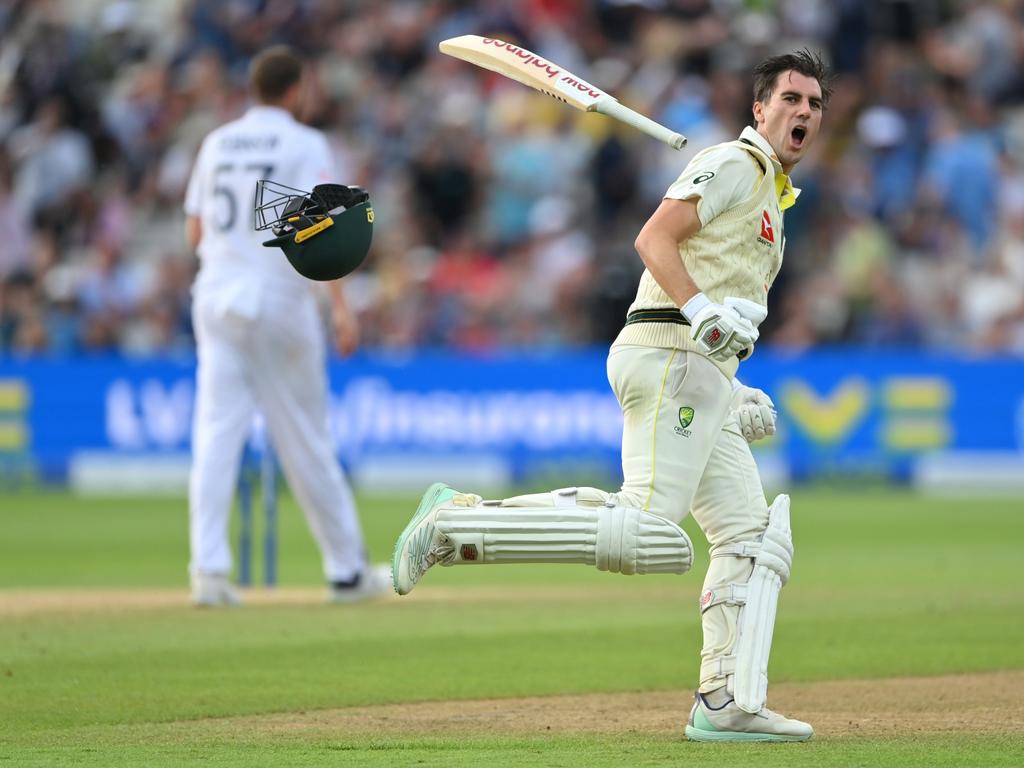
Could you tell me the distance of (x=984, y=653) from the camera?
27.4 ft

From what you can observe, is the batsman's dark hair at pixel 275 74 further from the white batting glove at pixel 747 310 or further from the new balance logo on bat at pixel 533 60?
the white batting glove at pixel 747 310

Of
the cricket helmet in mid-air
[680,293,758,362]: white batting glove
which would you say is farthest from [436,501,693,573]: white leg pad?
the cricket helmet in mid-air

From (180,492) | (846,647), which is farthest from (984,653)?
(180,492)

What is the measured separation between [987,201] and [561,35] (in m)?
5.17

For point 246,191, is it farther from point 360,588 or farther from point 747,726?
point 747,726

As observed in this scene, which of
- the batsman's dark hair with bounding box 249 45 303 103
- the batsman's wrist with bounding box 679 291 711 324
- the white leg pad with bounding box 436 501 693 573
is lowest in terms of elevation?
the white leg pad with bounding box 436 501 693 573

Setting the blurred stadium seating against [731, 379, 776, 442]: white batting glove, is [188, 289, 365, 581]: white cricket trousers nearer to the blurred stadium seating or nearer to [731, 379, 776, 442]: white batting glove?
[731, 379, 776, 442]: white batting glove

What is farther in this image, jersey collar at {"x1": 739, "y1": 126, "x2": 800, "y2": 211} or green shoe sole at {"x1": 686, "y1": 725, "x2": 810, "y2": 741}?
jersey collar at {"x1": 739, "y1": 126, "x2": 800, "y2": 211}

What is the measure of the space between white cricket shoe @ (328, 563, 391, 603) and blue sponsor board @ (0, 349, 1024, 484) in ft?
25.6

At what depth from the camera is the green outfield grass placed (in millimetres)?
5844

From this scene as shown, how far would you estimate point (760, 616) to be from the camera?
602cm

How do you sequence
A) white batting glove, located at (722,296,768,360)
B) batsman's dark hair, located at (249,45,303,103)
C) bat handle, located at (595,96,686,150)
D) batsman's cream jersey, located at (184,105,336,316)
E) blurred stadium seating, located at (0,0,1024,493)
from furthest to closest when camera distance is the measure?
blurred stadium seating, located at (0,0,1024,493), batsman's dark hair, located at (249,45,303,103), batsman's cream jersey, located at (184,105,336,316), bat handle, located at (595,96,686,150), white batting glove, located at (722,296,768,360)

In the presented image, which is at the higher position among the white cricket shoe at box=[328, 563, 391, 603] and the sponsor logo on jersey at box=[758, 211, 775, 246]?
the sponsor logo on jersey at box=[758, 211, 775, 246]

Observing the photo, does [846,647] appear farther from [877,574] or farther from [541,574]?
[541,574]
